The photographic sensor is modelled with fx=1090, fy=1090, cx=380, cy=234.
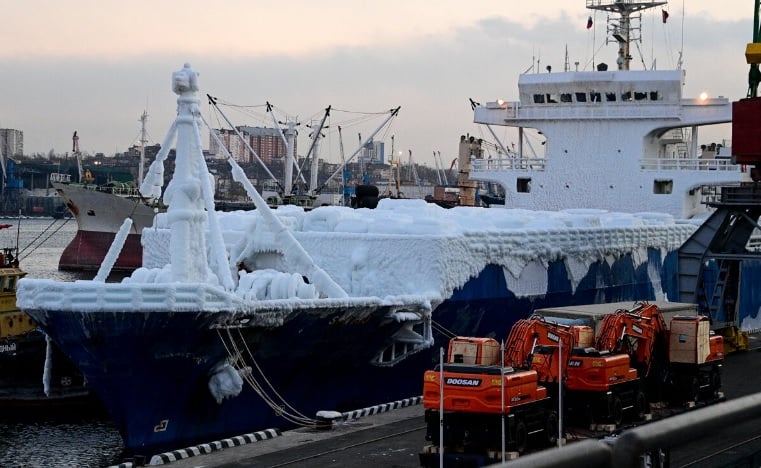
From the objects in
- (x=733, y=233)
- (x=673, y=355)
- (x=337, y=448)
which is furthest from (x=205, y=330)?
(x=733, y=233)

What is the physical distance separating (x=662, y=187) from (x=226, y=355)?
20624 mm

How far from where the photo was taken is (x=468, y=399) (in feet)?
46.1

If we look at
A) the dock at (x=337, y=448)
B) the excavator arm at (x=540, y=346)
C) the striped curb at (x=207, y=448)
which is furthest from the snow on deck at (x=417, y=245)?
the excavator arm at (x=540, y=346)

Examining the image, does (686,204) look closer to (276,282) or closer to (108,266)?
(276,282)

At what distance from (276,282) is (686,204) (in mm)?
18186

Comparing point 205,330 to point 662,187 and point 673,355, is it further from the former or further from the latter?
point 662,187

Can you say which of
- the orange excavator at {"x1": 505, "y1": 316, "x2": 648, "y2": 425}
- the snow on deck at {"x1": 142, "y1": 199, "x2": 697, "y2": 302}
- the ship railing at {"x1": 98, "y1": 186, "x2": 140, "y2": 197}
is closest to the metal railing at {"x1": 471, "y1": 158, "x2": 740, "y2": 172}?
the snow on deck at {"x1": 142, "y1": 199, "x2": 697, "y2": 302}

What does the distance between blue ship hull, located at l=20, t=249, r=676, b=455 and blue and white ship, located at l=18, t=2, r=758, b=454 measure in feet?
0.09

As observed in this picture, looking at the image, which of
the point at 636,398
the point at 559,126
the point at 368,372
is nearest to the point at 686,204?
the point at 559,126

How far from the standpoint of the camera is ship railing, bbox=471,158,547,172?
36375 millimetres

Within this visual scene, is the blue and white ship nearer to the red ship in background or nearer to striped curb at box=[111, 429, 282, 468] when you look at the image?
striped curb at box=[111, 429, 282, 468]

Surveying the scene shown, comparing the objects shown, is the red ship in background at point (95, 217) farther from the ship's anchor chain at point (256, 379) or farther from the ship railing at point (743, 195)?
the ship's anchor chain at point (256, 379)

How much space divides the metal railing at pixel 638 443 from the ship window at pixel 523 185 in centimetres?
3359

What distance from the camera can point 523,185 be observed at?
1452 inches
